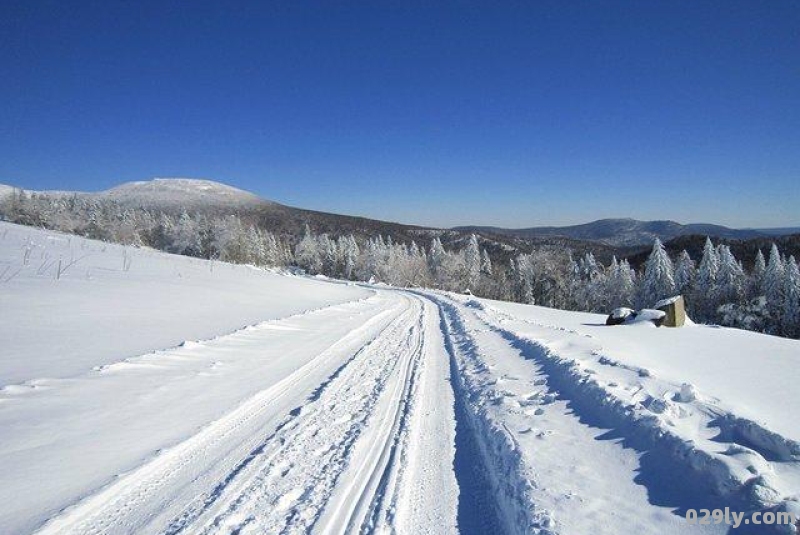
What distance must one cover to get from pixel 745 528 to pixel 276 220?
196075mm

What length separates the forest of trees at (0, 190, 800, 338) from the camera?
44688mm

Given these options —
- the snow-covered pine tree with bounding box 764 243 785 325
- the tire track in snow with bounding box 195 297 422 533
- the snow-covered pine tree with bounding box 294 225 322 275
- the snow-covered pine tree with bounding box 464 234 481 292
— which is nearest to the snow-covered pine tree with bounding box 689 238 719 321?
the snow-covered pine tree with bounding box 764 243 785 325

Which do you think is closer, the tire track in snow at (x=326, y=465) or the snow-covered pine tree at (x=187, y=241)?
the tire track in snow at (x=326, y=465)

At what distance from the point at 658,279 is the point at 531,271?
2428 centimetres

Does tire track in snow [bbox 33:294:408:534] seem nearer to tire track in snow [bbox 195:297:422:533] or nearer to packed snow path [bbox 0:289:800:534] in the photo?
packed snow path [bbox 0:289:800:534]

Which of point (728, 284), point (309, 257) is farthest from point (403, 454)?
point (309, 257)

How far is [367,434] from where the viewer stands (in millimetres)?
5203

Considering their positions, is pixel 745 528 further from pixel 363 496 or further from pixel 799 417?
pixel 799 417

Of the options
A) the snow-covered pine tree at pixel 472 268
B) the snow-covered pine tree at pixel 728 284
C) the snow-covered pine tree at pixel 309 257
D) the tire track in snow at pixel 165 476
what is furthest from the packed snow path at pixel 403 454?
the snow-covered pine tree at pixel 309 257

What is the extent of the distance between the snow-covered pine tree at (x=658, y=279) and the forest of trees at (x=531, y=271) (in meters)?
0.11

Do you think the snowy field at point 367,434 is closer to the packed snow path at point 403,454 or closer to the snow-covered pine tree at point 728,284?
the packed snow path at point 403,454

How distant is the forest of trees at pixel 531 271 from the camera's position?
4469 centimetres

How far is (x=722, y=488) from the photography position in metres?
3.55

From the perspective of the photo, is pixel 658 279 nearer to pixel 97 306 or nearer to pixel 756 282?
pixel 756 282
